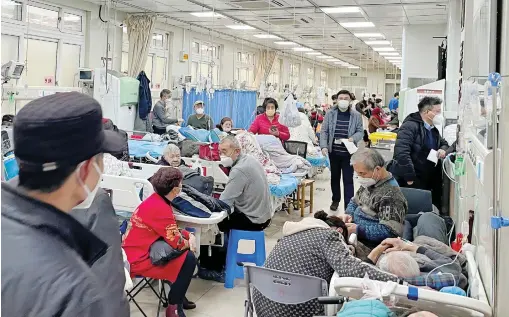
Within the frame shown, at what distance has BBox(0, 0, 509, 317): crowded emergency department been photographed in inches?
35.8

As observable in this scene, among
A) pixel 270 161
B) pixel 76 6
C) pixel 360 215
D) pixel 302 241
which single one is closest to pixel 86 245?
pixel 302 241

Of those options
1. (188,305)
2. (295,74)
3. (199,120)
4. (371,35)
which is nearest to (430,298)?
(188,305)

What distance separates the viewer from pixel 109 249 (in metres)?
1.11

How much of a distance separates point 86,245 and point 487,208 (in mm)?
1567

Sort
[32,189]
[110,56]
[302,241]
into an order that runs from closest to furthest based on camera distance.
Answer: [32,189], [302,241], [110,56]

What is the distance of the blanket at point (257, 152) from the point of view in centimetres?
536

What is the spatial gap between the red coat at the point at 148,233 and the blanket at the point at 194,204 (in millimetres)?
318

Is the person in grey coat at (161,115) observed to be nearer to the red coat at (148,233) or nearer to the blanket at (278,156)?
the blanket at (278,156)

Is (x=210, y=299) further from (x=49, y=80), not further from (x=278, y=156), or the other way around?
(x=49, y=80)

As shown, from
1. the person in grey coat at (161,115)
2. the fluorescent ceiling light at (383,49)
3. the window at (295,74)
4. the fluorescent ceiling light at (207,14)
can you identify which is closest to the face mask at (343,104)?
the person in grey coat at (161,115)

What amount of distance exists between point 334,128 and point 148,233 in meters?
2.97

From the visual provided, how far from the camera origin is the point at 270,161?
18.8ft

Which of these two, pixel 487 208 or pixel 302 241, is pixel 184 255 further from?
pixel 487 208

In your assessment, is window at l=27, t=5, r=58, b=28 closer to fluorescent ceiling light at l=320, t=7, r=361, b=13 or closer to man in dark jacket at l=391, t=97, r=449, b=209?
fluorescent ceiling light at l=320, t=7, r=361, b=13
